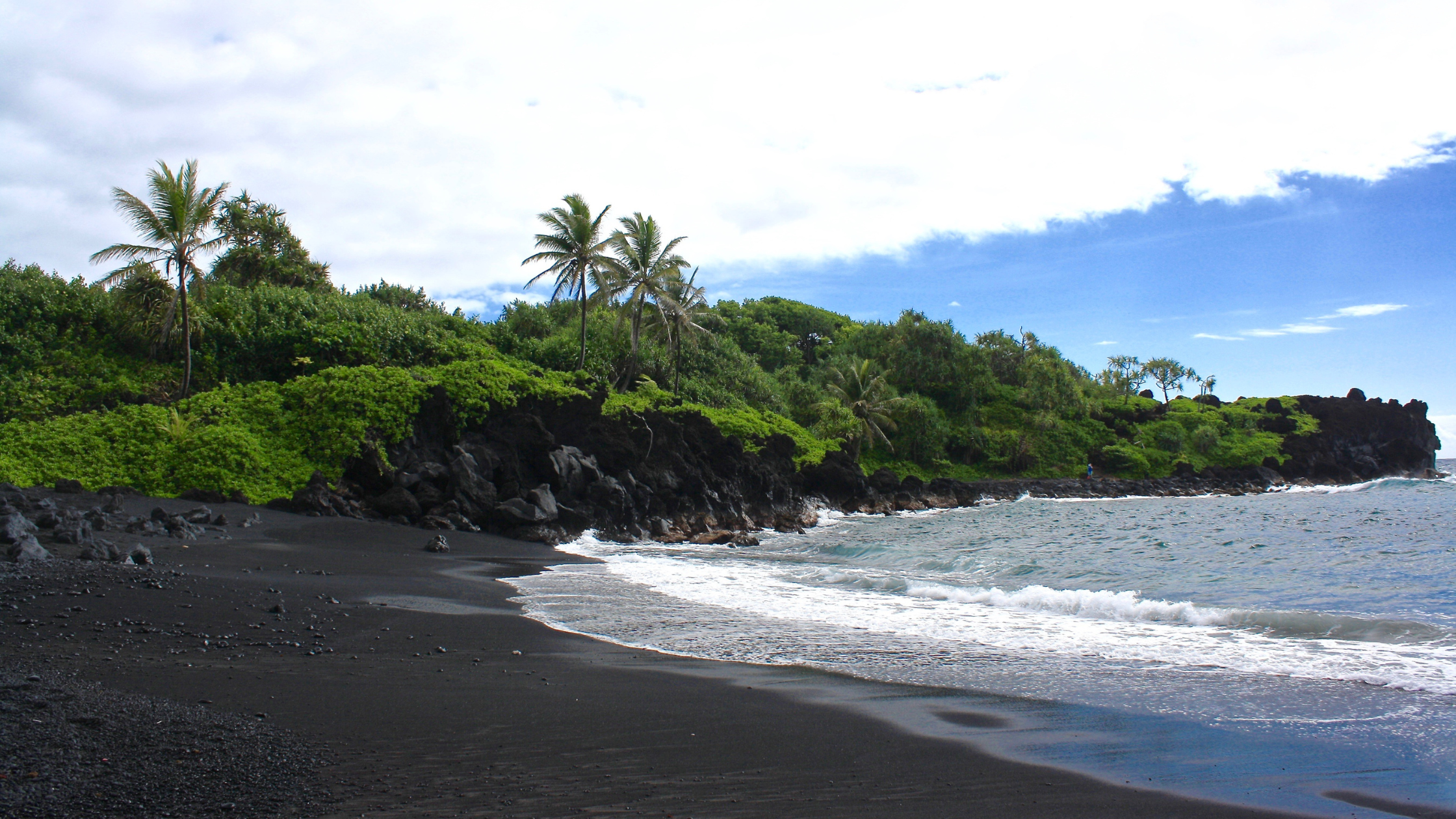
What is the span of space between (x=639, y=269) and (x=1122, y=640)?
2651 centimetres

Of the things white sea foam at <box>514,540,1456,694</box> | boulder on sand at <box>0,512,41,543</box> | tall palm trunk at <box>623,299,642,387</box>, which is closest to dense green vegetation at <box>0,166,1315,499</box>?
tall palm trunk at <box>623,299,642,387</box>

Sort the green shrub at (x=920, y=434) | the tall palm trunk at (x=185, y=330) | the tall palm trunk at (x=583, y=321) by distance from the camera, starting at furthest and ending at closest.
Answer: the green shrub at (x=920, y=434)
the tall palm trunk at (x=583, y=321)
the tall palm trunk at (x=185, y=330)

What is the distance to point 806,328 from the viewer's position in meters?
69.9

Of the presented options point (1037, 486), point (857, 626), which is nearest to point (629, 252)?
point (857, 626)

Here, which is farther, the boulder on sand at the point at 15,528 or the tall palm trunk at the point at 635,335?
the tall palm trunk at the point at 635,335

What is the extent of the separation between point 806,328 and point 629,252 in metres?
39.9

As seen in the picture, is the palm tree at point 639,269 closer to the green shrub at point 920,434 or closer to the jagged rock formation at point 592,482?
the jagged rock formation at point 592,482

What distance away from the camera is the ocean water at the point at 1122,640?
478cm

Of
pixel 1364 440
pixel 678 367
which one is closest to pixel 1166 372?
pixel 1364 440

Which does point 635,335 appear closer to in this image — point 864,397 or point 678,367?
point 678,367

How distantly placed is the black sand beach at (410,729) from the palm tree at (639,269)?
80.1 ft

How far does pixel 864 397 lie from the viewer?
4838cm

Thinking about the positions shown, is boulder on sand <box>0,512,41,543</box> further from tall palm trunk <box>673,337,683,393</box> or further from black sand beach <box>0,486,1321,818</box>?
tall palm trunk <box>673,337,683,393</box>

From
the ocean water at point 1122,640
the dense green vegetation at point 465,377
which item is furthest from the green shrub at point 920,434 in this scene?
the ocean water at point 1122,640
